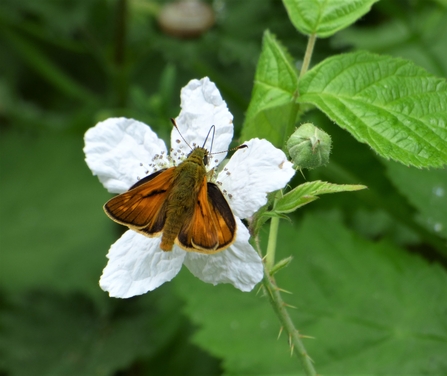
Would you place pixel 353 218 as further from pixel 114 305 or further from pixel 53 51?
pixel 53 51

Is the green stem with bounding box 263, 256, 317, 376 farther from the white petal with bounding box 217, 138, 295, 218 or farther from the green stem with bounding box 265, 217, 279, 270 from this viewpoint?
the white petal with bounding box 217, 138, 295, 218

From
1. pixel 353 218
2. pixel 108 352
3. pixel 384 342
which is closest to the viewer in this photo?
pixel 384 342

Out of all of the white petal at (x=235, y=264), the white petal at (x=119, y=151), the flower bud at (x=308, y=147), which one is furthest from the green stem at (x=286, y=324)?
the white petal at (x=119, y=151)

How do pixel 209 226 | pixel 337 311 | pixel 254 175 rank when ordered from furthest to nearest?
pixel 337 311
pixel 254 175
pixel 209 226

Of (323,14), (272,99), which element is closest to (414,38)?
(323,14)

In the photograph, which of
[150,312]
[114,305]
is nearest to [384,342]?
[150,312]

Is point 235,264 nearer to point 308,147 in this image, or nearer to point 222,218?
point 222,218
